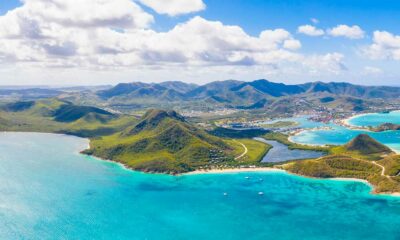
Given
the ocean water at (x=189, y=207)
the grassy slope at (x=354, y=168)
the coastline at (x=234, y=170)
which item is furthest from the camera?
the coastline at (x=234, y=170)

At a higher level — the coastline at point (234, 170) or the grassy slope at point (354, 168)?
the grassy slope at point (354, 168)

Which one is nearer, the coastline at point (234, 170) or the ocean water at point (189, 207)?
the ocean water at point (189, 207)

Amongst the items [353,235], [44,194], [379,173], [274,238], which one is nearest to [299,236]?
[274,238]

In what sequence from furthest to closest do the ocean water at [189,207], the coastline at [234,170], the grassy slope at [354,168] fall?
the coastline at [234,170]
the grassy slope at [354,168]
the ocean water at [189,207]

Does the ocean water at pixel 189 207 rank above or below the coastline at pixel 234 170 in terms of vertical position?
below

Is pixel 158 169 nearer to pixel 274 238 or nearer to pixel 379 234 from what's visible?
pixel 274 238

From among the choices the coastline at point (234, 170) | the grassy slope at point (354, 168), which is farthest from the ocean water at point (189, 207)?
the grassy slope at point (354, 168)

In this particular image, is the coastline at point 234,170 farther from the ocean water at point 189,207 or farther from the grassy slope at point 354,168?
the grassy slope at point 354,168

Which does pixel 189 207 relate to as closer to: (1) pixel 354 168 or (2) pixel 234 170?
(2) pixel 234 170

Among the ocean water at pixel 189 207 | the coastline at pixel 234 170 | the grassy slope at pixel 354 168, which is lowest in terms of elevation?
the ocean water at pixel 189 207
